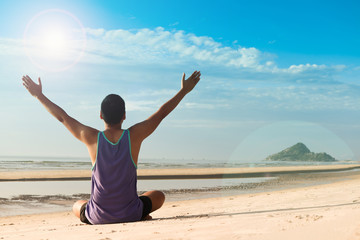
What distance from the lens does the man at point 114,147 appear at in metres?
4.16

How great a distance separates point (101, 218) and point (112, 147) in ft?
3.65

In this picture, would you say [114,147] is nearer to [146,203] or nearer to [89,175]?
[146,203]

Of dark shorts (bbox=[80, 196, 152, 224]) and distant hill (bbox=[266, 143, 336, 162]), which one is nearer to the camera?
dark shorts (bbox=[80, 196, 152, 224])

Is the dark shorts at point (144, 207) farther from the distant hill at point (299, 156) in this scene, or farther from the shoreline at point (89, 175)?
the distant hill at point (299, 156)

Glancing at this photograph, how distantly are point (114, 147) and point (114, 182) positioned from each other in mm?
461

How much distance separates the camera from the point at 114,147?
4156mm

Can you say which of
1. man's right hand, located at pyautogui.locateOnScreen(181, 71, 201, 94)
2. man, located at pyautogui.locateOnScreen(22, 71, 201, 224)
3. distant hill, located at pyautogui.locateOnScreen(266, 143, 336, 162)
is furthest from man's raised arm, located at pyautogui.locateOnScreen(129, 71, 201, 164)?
distant hill, located at pyautogui.locateOnScreen(266, 143, 336, 162)

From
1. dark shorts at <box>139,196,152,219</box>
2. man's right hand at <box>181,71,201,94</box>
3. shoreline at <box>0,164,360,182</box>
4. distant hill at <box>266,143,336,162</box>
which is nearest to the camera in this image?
man's right hand at <box>181,71,201,94</box>

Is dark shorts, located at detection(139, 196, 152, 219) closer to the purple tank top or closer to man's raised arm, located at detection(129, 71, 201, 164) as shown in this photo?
the purple tank top

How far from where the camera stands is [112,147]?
416 centimetres

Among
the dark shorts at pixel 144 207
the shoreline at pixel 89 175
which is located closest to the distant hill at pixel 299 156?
the shoreline at pixel 89 175

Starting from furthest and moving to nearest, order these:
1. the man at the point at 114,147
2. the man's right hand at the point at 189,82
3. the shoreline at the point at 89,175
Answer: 1. the shoreline at the point at 89,175
2. the man's right hand at the point at 189,82
3. the man at the point at 114,147

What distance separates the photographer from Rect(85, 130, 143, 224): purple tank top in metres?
4.16

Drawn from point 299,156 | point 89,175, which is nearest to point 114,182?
point 89,175
